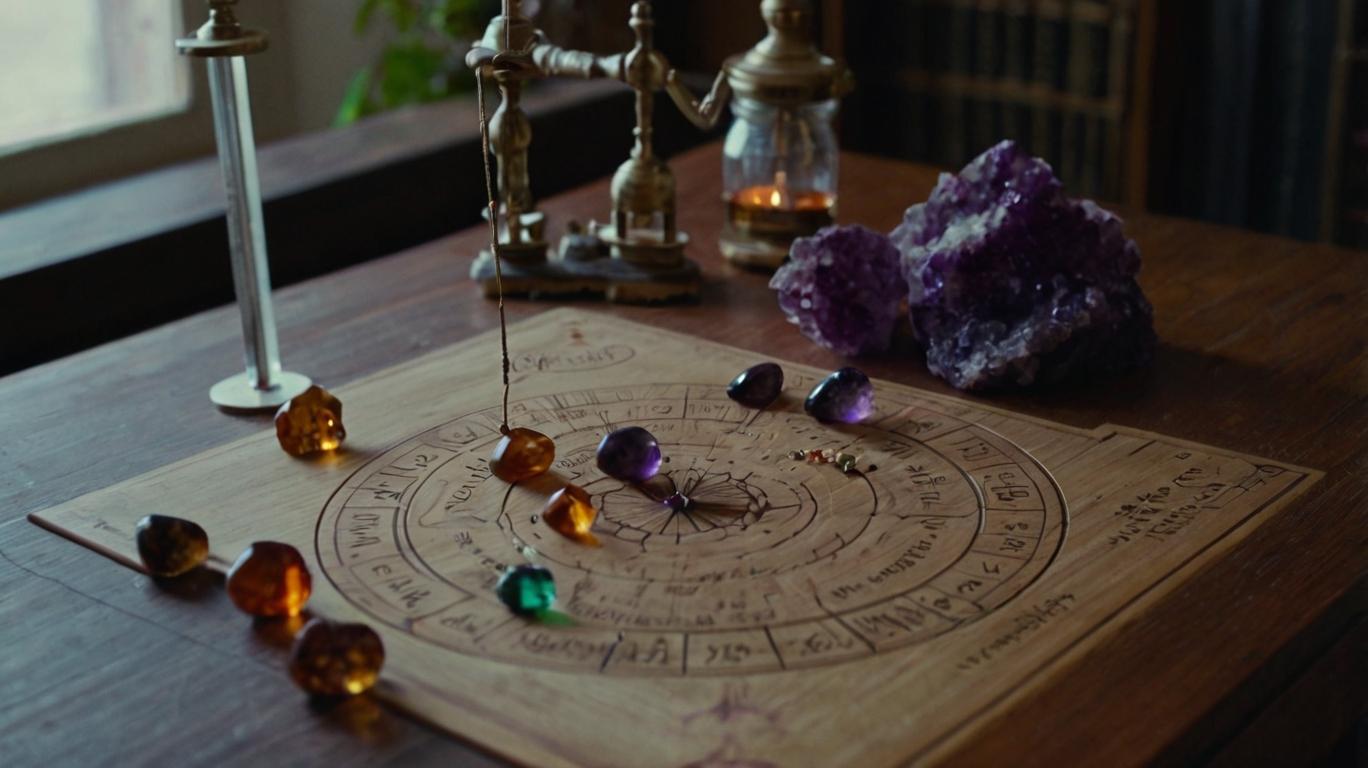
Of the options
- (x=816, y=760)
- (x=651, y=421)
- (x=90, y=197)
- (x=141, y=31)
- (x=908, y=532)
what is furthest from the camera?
(x=141, y=31)

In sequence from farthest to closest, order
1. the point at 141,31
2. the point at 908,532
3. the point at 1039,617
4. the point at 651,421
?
1. the point at 141,31
2. the point at 651,421
3. the point at 908,532
4. the point at 1039,617

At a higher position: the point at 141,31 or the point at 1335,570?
the point at 141,31

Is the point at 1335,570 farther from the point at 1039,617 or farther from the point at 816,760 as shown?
the point at 816,760

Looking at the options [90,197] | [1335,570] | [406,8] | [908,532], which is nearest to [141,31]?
[406,8]

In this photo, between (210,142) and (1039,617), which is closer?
(1039,617)

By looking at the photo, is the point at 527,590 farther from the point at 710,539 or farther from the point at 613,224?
the point at 613,224

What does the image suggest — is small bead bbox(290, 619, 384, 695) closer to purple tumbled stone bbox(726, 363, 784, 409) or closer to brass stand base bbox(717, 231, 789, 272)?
purple tumbled stone bbox(726, 363, 784, 409)
